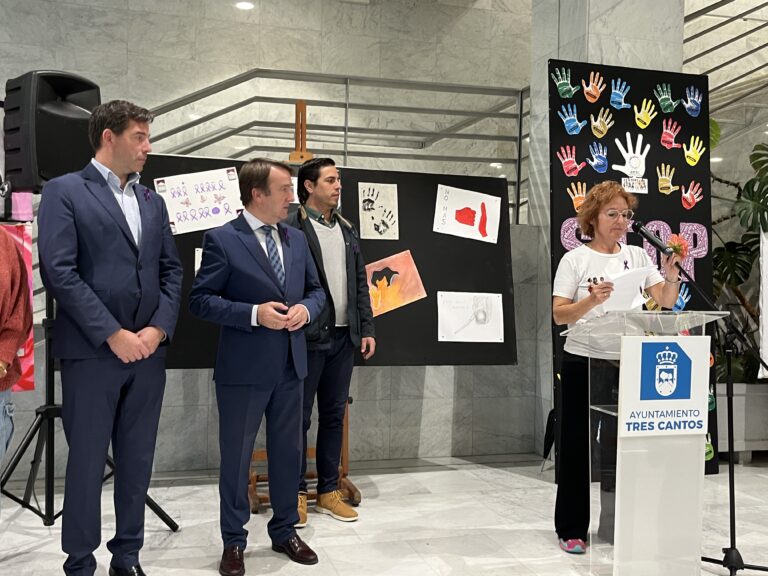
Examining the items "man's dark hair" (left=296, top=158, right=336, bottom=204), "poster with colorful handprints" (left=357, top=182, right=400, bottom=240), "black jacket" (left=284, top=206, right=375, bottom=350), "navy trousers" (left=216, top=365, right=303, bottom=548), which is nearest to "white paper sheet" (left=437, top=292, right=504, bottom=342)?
"poster with colorful handprints" (left=357, top=182, right=400, bottom=240)

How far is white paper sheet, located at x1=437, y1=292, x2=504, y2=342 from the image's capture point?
5.15 meters

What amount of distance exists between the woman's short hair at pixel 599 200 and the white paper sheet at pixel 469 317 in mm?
1577

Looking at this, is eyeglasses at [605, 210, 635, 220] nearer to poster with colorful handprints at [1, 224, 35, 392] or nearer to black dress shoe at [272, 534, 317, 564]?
black dress shoe at [272, 534, 317, 564]

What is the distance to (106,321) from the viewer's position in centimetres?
284

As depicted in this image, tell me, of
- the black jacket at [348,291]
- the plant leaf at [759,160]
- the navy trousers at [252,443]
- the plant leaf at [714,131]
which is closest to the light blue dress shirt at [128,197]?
the navy trousers at [252,443]

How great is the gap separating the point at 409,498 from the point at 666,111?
3143mm

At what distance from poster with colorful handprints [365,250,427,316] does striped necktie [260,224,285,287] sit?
153cm

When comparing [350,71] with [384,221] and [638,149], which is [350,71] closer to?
[384,221]

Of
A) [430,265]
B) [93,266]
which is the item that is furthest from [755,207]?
[93,266]

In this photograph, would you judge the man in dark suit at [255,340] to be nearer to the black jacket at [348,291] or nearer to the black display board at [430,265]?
the black jacket at [348,291]

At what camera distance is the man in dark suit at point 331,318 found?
→ 4156mm

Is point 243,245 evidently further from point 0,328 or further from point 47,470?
point 47,470

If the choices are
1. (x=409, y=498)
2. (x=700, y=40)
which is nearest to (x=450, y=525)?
(x=409, y=498)

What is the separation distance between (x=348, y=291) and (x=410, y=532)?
1.29 metres
